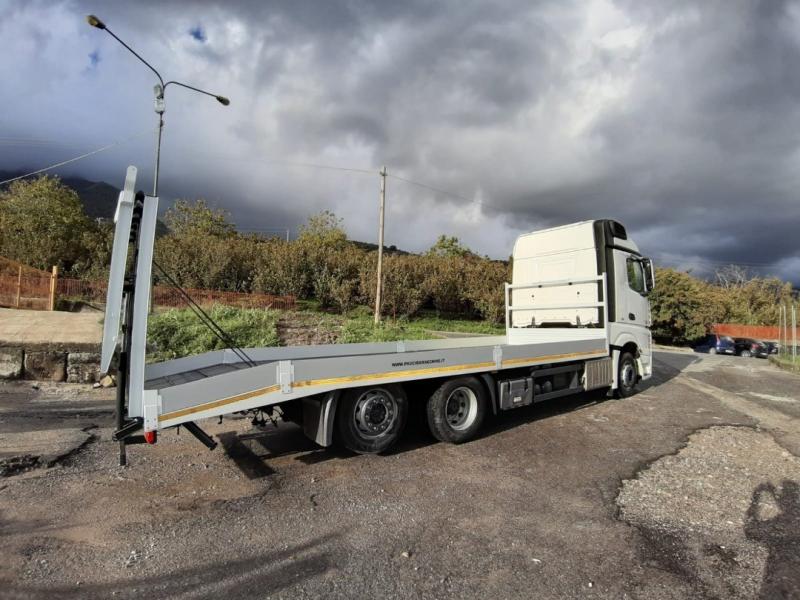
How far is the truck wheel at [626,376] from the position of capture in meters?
8.79

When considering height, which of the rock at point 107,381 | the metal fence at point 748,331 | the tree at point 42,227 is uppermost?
the tree at point 42,227

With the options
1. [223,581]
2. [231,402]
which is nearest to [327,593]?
[223,581]

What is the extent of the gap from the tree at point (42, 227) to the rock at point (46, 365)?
17.5 metres

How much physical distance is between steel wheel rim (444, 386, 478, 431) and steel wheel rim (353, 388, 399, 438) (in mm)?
883

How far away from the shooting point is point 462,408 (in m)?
6.00

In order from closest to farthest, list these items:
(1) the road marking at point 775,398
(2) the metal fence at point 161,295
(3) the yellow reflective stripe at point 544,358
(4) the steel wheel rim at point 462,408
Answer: (4) the steel wheel rim at point 462,408, (3) the yellow reflective stripe at point 544,358, (1) the road marking at point 775,398, (2) the metal fence at point 161,295

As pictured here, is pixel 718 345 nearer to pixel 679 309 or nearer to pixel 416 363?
pixel 679 309

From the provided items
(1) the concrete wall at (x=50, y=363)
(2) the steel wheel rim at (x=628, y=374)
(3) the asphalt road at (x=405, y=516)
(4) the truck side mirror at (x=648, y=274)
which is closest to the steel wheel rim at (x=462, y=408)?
(3) the asphalt road at (x=405, y=516)

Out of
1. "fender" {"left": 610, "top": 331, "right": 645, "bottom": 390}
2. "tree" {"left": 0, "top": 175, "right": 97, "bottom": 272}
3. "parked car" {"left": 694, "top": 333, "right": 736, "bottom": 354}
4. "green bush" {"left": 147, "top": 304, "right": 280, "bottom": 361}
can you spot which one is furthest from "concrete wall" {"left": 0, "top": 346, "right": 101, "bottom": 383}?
"parked car" {"left": 694, "top": 333, "right": 736, "bottom": 354}

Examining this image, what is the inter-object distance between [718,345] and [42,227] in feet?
134

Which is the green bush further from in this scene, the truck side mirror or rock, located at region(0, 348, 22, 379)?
the truck side mirror

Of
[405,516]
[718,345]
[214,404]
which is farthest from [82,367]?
[718,345]

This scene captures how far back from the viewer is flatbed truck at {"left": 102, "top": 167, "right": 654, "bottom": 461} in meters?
3.95

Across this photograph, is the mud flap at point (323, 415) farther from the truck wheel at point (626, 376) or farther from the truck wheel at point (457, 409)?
the truck wheel at point (626, 376)
